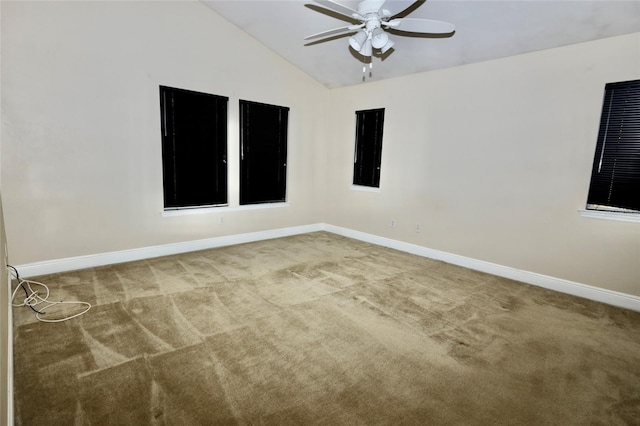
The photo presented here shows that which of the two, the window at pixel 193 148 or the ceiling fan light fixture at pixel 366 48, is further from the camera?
the window at pixel 193 148

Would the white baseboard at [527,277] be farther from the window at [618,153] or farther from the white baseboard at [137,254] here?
the white baseboard at [137,254]

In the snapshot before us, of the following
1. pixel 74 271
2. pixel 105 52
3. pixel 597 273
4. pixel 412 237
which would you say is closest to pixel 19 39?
pixel 105 52

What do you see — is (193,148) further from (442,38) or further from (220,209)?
(442,38)

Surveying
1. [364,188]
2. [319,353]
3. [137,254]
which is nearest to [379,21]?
[319,353]

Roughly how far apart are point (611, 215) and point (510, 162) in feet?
3.67

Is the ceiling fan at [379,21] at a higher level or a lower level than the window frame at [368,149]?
higher

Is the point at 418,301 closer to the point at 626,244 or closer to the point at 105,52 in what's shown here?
the point at 626,244

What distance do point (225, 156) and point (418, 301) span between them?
3396 mm

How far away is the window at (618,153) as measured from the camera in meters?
3.22

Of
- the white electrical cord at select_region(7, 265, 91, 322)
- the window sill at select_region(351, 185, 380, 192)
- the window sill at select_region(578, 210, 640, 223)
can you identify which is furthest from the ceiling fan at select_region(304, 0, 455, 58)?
the white electrical cord at select_region(7, 265, 91, 322)

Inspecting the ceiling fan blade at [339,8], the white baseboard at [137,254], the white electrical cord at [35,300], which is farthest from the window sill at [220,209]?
the ceiling fan blade at [339,8]

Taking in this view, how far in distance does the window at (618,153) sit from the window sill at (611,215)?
5 centimetres

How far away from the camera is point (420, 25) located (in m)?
2.68

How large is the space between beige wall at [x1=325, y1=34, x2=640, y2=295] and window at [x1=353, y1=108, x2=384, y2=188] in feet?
0.60
